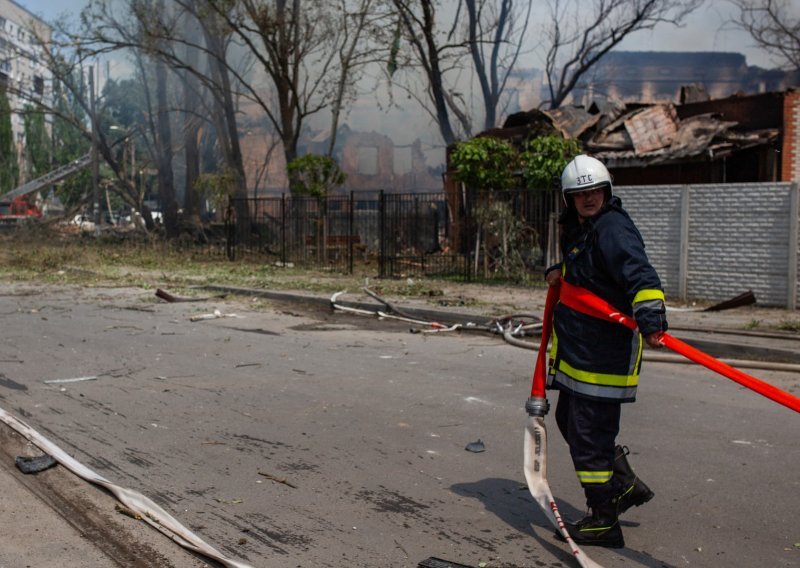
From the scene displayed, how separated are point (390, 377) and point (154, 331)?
445 centimetres

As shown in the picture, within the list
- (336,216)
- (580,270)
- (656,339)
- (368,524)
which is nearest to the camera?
(656,339)

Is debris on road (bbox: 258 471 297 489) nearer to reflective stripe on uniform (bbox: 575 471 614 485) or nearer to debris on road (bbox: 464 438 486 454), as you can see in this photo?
debris on road (bbox: 464 438 486 454)

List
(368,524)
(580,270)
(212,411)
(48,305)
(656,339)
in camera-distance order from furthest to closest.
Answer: (48,305) < (212,411) < (368,524) < (580,270) < (656,339)

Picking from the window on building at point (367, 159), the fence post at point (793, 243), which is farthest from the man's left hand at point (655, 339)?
the window on building at point (367, 159)

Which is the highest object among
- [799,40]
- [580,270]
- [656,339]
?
[799,40]

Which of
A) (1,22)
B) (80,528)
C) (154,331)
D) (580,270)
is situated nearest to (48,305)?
(154,331)

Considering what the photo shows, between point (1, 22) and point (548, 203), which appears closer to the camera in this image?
point (548, 203)

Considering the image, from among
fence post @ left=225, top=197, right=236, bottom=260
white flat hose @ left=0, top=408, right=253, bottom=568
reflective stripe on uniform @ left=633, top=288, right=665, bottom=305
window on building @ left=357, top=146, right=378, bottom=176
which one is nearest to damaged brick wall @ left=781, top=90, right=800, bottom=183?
fence post @ left=225, top=197, right=236, bottom=260

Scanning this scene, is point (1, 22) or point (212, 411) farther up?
point (1, 22)

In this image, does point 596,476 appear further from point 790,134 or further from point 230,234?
point 230,234

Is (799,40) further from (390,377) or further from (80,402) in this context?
(80,402)

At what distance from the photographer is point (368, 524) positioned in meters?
4.39

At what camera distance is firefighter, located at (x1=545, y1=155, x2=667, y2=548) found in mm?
3934

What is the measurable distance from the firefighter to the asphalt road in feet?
0.83
